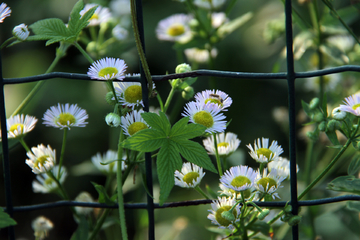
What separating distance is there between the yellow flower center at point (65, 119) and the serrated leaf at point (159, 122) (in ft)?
0.58

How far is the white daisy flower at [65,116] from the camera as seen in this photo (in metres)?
0.57

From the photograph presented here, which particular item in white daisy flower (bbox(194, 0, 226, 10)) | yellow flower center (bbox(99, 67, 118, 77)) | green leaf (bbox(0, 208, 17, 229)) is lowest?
green leaf (bbox(0, 208, 17, 229))

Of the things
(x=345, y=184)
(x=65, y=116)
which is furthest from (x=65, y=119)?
(x=345, y=184)

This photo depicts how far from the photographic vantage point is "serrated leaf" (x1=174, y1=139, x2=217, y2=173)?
463 millimetres

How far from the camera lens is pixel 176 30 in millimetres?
1156

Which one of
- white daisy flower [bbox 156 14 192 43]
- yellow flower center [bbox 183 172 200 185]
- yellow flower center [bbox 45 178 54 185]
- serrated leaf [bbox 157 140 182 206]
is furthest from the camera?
white daisy flower [bbox 156 14 192 43]

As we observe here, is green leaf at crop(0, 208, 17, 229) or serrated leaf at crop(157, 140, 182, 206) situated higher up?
serrated leaf at crop(157, 140, 182, 206)

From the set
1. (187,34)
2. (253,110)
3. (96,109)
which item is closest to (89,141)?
(96,109)

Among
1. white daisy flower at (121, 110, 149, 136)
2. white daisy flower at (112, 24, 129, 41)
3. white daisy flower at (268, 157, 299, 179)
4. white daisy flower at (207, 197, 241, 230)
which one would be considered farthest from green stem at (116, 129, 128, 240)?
white daisy flower at (112, 24, 129, 41)

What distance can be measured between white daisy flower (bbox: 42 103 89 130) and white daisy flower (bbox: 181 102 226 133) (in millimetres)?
176

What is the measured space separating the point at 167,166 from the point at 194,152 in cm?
4

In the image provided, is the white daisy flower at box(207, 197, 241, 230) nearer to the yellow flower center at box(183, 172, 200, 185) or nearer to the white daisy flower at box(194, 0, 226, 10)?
the yellow flower center at box(183, 172, 200, 185)

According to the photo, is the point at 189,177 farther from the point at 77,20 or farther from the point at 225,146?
the point at 77,20

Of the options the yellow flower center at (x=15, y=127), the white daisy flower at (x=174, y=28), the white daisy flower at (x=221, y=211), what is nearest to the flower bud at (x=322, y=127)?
the white daisy flower at (x=221, y=211)
